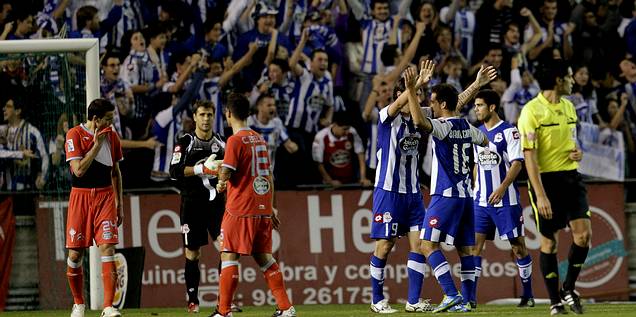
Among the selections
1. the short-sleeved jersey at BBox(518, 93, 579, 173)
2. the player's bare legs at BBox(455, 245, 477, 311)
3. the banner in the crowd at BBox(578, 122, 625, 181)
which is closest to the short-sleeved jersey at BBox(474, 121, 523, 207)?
the player's bare legs at BBox(455, 245, 477, 311)

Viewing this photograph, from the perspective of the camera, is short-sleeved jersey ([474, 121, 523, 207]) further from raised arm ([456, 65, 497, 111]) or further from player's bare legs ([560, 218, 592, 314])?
player's bare legs ([560, 218, 592, 314])

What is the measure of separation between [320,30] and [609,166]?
4.52 m

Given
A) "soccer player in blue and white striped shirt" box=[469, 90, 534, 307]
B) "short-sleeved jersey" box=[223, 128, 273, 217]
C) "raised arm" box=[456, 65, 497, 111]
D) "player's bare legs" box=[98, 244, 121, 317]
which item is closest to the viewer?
"short-sleeved jersey" box=[223, 128, 273, 217]

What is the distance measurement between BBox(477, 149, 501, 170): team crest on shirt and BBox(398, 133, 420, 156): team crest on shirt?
1.73 m

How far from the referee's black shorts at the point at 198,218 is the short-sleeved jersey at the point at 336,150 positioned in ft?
10.4

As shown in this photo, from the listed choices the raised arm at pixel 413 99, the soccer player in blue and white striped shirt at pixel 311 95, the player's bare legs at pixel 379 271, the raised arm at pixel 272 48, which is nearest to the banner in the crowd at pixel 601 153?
the soccer player in blue and white striped shirt at pixel 311 95

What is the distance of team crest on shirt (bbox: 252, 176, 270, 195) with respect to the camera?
35.3 feet

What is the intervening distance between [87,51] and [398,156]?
4.28 meters

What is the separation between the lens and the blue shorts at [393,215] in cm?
1254

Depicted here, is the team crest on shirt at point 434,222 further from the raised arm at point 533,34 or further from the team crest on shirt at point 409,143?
the raised arm at point 533,34

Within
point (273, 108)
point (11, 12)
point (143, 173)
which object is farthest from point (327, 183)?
point (11, 12)

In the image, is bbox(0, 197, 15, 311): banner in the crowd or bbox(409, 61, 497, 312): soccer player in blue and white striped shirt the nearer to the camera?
bbox(409, 61, 497, 312): soccer player in blue and white striped shirt

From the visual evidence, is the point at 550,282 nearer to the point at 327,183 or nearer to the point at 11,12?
the point at 327,183

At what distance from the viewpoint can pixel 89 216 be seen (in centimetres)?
1208
